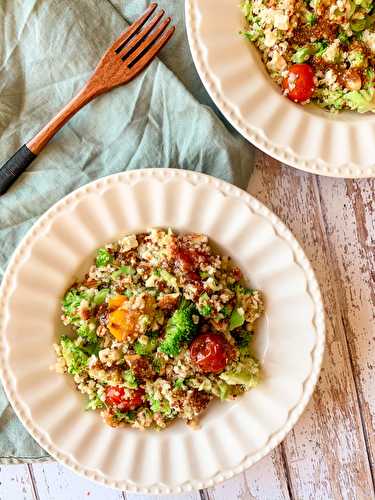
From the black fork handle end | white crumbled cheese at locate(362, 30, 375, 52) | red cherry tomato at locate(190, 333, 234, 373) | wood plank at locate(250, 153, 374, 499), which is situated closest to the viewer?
red cherry tomato at locate(190, 333, 234, 373)

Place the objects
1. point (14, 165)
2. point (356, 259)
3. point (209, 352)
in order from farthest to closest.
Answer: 1. point (356, 259)
2. point (14, 165)
3. point (209, 352)

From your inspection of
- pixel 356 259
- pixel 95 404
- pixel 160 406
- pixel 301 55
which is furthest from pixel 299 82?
pixel 95 404

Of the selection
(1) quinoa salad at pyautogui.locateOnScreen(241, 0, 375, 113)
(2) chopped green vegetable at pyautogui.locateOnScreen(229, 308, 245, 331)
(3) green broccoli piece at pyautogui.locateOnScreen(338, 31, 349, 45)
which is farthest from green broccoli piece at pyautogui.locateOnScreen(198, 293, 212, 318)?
(3) green broccoli piece at pyautogui.locateOnScreen(338, 31, 349, 45)

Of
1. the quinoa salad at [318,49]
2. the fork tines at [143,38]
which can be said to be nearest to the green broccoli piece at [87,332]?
the fork tines at [143,38]

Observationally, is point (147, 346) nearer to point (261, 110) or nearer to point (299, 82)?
point (261, 110)

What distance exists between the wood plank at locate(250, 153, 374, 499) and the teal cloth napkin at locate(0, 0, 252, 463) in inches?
8.4

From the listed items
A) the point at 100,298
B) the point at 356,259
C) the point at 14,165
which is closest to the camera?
the point at 100,298

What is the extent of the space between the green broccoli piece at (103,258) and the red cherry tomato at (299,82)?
0.86 metres

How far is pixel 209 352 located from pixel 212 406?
31 centimetres

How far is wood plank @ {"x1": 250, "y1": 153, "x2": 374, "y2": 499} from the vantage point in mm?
2346

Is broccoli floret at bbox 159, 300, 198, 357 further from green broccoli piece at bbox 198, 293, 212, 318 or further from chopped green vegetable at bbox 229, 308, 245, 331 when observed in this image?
chopped green vegetable at bbox 229, 308, 245, 331

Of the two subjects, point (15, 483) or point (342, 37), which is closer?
point (342, 37)

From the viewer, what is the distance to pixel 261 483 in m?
2.42

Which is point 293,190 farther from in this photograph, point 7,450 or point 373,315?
point 7,450
